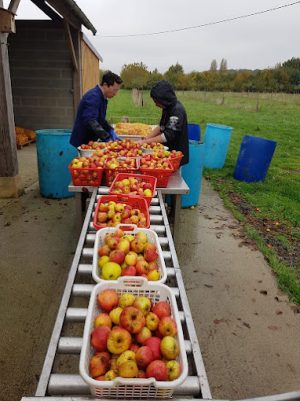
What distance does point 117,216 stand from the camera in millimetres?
2256

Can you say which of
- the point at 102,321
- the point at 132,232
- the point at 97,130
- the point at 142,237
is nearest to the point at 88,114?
the point at 97,130

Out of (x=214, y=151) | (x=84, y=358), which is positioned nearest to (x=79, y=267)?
(x=84, y=358)

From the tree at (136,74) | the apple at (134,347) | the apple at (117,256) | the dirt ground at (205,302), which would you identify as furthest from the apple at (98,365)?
the tree at (136,74)

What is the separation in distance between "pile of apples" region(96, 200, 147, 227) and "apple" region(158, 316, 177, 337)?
1.00 m

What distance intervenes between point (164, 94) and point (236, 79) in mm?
53203

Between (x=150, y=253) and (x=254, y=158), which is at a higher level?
(x=150, y=253)

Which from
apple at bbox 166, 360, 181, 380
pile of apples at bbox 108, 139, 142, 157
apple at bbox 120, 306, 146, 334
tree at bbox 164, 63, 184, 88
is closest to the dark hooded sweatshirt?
pile of apples at bbox 108, 139, 142, 157

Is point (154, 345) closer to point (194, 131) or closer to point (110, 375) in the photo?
point (110, 375)

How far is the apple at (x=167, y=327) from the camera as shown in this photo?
49.6 inches

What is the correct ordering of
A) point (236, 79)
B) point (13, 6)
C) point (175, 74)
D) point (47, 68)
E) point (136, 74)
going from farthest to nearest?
point (175, 74)
point (236, 79)
point (136, 74)
point (47, 68)
point (13, 6)

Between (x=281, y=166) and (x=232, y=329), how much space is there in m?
7.11

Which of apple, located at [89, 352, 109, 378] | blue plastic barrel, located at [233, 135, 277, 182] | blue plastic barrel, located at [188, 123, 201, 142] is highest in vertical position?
apple, located at [89, 352, 109, 378]

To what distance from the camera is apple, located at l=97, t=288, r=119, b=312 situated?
1.40m

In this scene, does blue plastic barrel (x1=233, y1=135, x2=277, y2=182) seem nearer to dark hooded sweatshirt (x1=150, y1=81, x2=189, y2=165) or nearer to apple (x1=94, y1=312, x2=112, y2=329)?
dark hooded sweatshirt (x1=150, y1=81, x2=189, y2=165)
